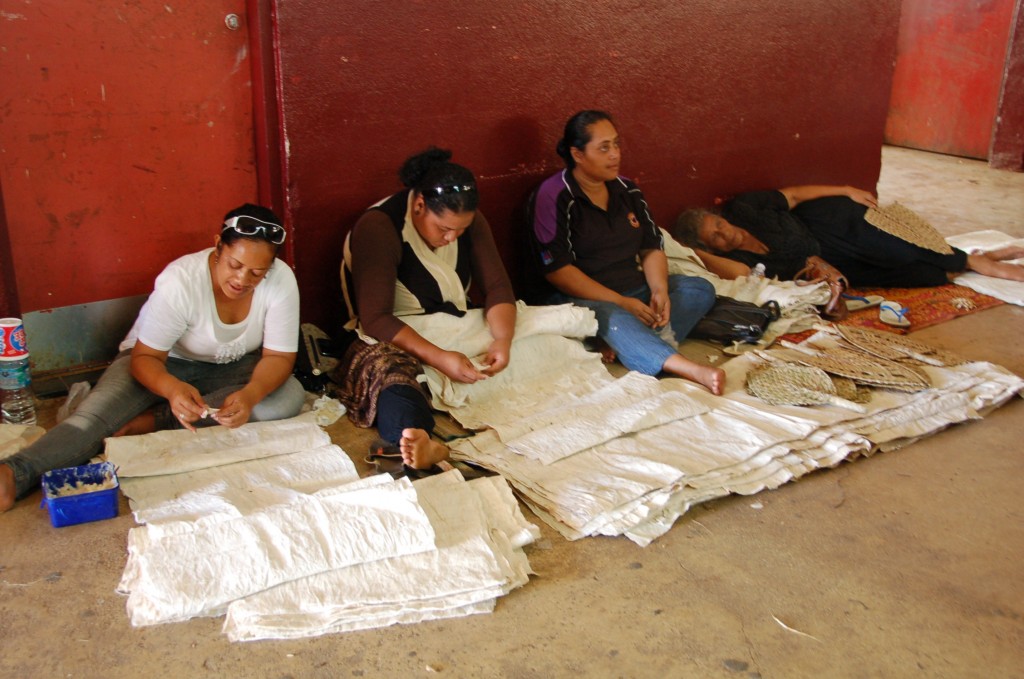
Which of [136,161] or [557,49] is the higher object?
[557,49]

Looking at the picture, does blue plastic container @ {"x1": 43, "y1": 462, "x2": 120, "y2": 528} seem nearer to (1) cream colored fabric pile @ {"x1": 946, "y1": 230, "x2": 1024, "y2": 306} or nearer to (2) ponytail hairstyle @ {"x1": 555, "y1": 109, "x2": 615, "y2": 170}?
(2) ponytail hairstyle @ {"x1": 555, "y1": 109, "x2": 615, "y2": 170}

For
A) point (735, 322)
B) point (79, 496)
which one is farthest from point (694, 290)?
point (79, 496)

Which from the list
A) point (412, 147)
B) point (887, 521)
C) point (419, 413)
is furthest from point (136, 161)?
point (887, 521)

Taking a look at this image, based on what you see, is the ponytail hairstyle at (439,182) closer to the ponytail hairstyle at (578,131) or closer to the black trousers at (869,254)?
the ponytail hairstyle at (578,131)

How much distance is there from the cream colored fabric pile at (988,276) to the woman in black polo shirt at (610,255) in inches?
66.3

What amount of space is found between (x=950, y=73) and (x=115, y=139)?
7489 mm

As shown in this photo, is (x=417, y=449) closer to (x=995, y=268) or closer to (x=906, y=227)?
(x=906, y=227)

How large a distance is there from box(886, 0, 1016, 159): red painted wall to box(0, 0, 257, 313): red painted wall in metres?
6.89

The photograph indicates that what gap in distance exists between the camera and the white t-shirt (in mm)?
3041

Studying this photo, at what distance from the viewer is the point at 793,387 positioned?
11.7 ft

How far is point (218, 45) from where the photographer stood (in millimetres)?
3484

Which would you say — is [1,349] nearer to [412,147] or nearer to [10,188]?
[10,188]

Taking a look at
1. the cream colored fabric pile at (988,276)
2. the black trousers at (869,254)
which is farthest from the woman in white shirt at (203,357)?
the cream colored fabric pile at (988,276)

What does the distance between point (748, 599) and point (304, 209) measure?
7.01 feet
